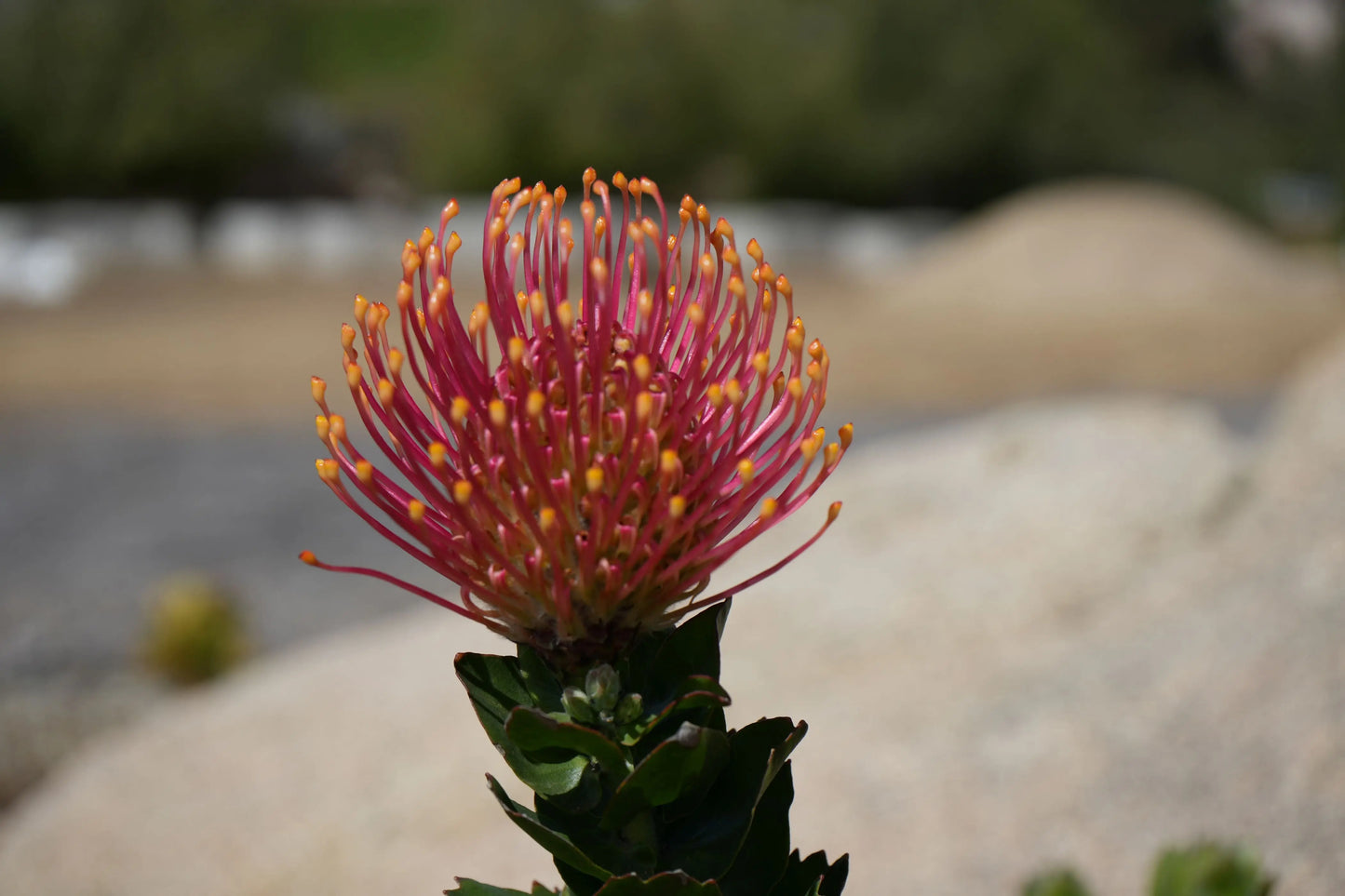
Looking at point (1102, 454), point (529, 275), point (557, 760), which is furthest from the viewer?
point (1102, 454)

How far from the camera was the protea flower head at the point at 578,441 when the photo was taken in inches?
49.4

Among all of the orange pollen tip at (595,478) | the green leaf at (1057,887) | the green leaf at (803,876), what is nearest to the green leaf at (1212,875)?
the green leaf at (1057,887)

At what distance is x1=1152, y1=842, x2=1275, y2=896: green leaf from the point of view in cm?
230

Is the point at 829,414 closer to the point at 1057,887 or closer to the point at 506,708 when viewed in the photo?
the point at 1057,887

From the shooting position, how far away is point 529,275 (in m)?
1.41

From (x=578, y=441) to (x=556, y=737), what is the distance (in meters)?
0.27

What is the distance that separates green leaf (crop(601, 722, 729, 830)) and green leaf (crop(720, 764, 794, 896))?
11 centimetres

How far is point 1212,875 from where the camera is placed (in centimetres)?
230

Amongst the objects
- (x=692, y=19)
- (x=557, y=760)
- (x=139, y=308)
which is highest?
(x=692, y=19)

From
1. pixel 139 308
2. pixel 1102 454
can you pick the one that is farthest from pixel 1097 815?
pixel 139 308

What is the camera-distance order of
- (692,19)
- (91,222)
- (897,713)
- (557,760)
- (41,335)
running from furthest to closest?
(692,19) < (91,222) < (41,335) < (897,713) < (557,760)

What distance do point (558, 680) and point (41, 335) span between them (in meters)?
20.0

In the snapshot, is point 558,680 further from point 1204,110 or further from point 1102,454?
point 1204,110

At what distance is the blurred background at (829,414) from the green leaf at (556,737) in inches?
89.7
